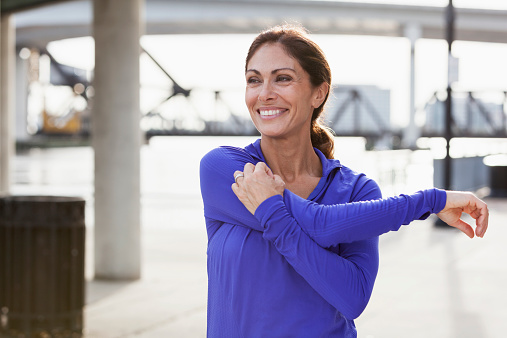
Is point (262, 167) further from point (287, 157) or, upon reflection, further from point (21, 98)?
point (21, 98)

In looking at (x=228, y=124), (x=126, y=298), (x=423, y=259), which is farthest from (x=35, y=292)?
(x=228, y=124)

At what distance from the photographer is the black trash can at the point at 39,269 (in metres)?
5.21

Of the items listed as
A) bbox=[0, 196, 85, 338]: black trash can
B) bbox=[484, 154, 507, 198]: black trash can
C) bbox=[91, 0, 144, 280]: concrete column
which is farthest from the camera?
bbox=[484, 154, 507, 198]: black trash can

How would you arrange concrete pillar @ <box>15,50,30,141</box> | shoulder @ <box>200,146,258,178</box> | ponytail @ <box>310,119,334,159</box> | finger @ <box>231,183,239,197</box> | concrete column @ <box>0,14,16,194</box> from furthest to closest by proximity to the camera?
concrete pillar @ <box>15,50,30,141</box> < concrete column @ <box>0,14,16,194</box> < ponytail @ <box>310,119,334,159</box> < shoulder @ <box>200,146,258,178</box> < finger @ <box>231,183,239,197</box>

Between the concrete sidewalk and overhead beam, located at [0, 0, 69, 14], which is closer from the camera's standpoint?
the concrete sidewalk

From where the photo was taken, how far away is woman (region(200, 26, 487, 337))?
75.7 inches

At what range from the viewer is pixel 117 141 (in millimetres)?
7887

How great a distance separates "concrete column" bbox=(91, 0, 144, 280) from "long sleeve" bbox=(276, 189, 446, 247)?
610 centimetres

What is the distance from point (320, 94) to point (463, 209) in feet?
1.78

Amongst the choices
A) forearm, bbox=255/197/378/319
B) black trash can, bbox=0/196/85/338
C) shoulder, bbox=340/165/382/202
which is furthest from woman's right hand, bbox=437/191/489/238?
black trash can, bbox=0/196/85/338

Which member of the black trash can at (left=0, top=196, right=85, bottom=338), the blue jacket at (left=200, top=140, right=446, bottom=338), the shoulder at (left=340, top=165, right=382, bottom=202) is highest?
the shoulder at (left=340, top=165, right=382, bottom=202)

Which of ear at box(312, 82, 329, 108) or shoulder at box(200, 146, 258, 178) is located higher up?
ear at box(312, 82, 329, 108)

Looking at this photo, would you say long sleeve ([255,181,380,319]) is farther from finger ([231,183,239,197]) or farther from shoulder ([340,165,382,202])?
shoulder ([340,165,382,202])

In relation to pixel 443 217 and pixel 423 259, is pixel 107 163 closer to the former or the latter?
pixel 423 259
